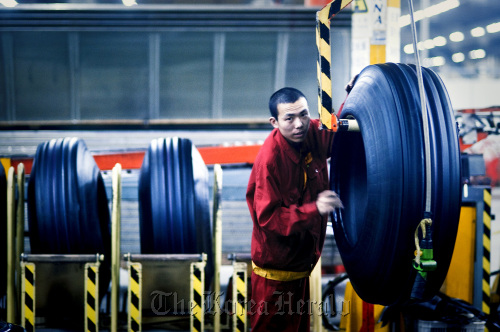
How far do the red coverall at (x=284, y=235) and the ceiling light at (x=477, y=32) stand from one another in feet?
45.2

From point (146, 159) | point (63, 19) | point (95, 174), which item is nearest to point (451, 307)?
point (146, 159)

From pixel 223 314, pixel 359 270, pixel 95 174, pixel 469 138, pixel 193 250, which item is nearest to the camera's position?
pixel 359 270

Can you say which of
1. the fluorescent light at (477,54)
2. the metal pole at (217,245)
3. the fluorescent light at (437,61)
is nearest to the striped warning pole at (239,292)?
the metal pole at (217,245)

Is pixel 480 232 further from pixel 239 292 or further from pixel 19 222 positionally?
pixel 19 222

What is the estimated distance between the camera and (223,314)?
3186mm

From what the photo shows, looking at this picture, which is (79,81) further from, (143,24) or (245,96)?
(245,96)

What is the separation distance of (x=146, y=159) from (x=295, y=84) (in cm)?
221

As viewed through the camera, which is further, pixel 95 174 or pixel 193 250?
pixel 95 174

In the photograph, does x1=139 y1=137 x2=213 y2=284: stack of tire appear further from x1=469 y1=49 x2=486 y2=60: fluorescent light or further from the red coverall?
x1=469 y1=49 x2=486 y2=60: fluorescent light

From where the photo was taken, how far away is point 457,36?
1494cm

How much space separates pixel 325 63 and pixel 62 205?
1753mm

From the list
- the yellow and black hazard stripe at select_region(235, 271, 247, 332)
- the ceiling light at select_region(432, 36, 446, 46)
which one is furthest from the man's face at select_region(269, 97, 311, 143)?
the ceiling light at select_region(432, 36, 446, 46)

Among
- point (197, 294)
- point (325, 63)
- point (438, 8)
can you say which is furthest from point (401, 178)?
point (438, 8)

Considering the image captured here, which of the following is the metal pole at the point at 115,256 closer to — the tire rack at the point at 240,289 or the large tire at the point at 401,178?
the tire rack at the point at 240,289
